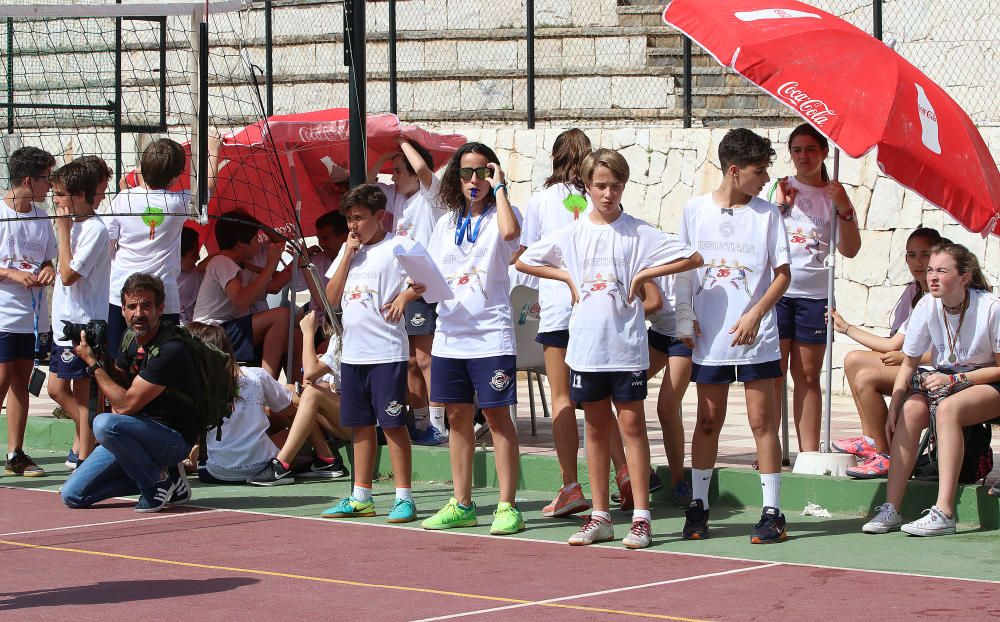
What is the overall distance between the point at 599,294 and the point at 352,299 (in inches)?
62.1

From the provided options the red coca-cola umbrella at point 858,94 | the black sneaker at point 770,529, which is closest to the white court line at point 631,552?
the black sneaker at point 770,529

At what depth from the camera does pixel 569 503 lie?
839cm

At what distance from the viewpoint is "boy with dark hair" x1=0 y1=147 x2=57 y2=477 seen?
10.2 metres

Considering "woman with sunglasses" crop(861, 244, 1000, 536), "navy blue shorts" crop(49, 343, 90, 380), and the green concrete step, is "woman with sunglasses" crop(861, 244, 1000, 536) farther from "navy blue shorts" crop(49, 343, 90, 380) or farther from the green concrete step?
"navy blue shorts" crop(49, 343, 90, 380)

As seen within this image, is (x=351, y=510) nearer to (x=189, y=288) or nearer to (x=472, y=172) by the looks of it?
(x=472, y=172)

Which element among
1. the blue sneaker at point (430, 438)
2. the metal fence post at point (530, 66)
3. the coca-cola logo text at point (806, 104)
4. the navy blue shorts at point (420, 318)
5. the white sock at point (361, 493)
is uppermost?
the metal fence post at point (530, 66)

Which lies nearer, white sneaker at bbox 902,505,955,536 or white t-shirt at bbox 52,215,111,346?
white sneaker at bbox 902,505,955,536

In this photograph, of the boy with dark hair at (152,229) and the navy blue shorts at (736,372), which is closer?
Answer: the navy blue shorts at (736,372)

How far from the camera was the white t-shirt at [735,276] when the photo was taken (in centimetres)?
781

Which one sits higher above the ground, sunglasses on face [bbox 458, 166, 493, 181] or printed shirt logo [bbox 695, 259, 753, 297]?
A: sunglasses on face [bbox 458, 166, 493, 181]

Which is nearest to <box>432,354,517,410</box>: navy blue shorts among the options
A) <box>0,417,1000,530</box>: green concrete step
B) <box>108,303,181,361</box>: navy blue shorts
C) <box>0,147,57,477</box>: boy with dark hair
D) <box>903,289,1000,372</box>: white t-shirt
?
<box>0,417,1000,530</box>: green concrete step

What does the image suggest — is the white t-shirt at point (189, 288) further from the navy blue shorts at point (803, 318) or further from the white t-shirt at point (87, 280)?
the navy blue shorts at point (803, 318)

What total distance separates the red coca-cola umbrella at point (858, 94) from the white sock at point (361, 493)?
3091 mm

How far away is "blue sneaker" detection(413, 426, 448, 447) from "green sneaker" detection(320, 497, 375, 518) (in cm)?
160
